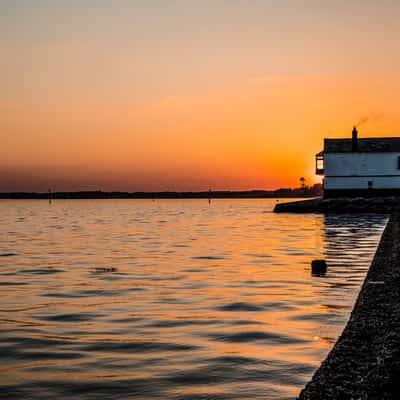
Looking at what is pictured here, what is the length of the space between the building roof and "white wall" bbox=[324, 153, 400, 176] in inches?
25.9

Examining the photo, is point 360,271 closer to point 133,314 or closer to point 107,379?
point 133,314

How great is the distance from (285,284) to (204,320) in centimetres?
582

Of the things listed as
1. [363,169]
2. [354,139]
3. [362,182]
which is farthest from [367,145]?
[362,182]

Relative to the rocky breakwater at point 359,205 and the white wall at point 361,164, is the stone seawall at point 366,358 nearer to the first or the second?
the rocky breakwater at point 359,205

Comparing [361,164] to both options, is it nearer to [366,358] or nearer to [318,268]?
[318,268]

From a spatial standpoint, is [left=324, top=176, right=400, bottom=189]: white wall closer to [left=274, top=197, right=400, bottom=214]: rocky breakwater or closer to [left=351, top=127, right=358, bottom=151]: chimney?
[left=274, top=197, right=400, bottom=214]: rocky breakwater

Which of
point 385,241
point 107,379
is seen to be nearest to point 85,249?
point 385,241

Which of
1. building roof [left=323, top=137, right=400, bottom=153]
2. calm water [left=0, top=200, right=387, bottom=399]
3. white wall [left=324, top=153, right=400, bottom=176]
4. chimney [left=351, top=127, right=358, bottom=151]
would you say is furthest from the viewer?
chimney [left=351, top=127, right=358, bottom=151]

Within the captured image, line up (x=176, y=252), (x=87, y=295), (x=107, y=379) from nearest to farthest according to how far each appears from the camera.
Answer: (x=107, y=379) → (x=87, y=295) → (x=176, y=252)

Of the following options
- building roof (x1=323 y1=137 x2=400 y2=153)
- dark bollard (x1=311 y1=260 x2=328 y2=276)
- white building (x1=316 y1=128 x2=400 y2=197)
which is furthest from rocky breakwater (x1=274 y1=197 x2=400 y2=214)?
dark bollard (x1=311 y1=260 x2=328 y2=276)

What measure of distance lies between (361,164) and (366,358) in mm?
75444

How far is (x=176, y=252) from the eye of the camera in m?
29.8

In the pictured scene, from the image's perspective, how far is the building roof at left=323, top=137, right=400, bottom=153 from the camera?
80.9 metres

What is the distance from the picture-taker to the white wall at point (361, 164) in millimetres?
80250
